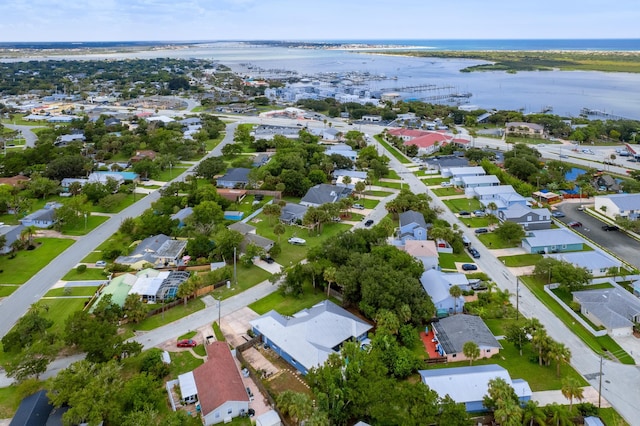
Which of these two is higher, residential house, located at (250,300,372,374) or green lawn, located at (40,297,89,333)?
residential house, located at (250,300,372,374)

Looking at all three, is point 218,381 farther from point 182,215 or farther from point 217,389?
point 182,215

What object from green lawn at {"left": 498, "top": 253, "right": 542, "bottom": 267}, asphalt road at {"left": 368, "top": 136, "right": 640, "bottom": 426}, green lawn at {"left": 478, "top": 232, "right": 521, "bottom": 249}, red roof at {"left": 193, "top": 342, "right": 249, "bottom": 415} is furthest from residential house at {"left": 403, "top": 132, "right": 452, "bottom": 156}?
red roof at {"left": 193, "top": 342, "right": 249, "bottom": 415}

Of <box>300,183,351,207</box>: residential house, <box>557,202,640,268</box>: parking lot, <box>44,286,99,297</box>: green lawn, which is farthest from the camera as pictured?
<box>300,183,351,207</box>: residential house

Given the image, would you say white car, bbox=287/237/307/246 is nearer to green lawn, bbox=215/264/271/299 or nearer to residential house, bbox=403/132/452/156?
green lawn, bbox=215/264/271/299

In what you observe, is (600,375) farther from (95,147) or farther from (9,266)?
(95,147)

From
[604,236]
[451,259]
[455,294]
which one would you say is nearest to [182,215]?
[451,259]

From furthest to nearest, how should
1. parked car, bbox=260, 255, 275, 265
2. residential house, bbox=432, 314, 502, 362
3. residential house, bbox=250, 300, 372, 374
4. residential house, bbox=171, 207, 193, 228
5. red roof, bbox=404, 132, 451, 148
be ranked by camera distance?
1. red roof, bbox=404, 132, 451, 148
2. residential house, bbox=171, 207, 193, 228
3. parked car, bbox=260, 255, 275, 265
4. residential house, bbox=432, 314, 502, 362
5. residential house, bbox=250, 300, 372, 374

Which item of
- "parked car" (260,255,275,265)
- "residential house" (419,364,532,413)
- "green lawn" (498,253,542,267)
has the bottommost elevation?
"parked car" (260,255,275,265)
